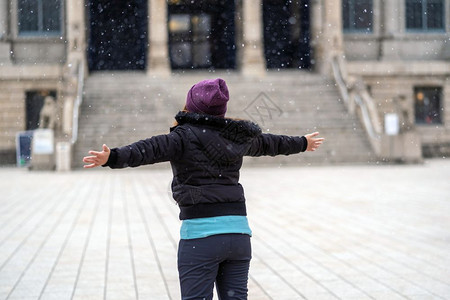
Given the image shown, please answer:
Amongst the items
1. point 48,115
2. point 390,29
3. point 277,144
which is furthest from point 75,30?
point 277,144

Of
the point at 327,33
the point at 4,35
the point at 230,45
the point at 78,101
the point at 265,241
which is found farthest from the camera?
the point at 230,45

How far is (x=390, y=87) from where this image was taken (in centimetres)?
3341

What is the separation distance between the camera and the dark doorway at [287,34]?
3584 centimetres

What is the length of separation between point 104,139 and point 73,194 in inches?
365

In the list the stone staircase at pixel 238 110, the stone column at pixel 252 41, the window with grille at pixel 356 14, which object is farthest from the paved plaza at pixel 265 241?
the window with grille at pixel 356 14

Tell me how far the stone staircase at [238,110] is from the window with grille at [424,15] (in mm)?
5594

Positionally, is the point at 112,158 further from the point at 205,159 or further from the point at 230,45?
the point at 230,45

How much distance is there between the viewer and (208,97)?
3.90 meters

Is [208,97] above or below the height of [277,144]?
above

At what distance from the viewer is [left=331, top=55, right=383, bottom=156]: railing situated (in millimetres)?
25241

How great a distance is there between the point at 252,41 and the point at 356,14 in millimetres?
5339

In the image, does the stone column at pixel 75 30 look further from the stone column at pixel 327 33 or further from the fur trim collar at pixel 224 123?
the fur trim collar at pixel 224 123

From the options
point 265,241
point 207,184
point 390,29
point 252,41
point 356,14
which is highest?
point 356,14

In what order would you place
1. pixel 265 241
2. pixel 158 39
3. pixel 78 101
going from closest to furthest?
pixel 265 241
pixel 78 101
pixel 158 39
